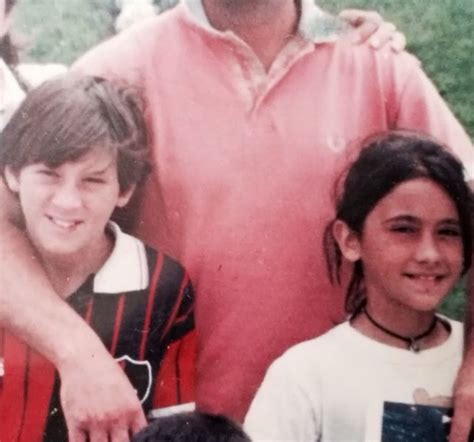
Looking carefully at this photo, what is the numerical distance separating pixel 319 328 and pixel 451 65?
0.66 meters

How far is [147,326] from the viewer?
1.88m

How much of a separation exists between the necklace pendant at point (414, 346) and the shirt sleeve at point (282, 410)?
0.24m

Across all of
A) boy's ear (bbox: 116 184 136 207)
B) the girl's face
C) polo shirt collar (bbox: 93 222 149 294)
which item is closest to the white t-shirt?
the girl's face

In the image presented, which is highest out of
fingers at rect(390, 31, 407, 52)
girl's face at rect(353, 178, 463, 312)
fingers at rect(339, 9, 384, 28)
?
fingers at rect(339, 9, 384, 28)

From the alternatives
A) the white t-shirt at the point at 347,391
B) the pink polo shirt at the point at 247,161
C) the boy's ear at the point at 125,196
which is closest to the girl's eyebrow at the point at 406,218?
the pink polo shirt at the point at 247,161

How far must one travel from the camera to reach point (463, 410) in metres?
1.87

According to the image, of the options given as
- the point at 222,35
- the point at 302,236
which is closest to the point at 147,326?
the point at 302,236

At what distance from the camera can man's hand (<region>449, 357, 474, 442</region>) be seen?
187 centimetres

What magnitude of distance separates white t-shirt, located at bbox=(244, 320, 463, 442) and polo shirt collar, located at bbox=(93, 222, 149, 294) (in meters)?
0.36

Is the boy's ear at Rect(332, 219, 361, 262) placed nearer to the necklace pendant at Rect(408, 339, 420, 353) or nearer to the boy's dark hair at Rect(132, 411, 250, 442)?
the necklace pendant at Rect(408, 339, 420, 353)

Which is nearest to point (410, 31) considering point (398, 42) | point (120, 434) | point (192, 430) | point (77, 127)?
point (398, 42)

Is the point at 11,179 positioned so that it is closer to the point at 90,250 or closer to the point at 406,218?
the point at 90,250

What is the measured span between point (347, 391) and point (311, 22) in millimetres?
819

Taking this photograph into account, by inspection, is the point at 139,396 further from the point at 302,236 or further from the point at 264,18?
the point at 264,18
